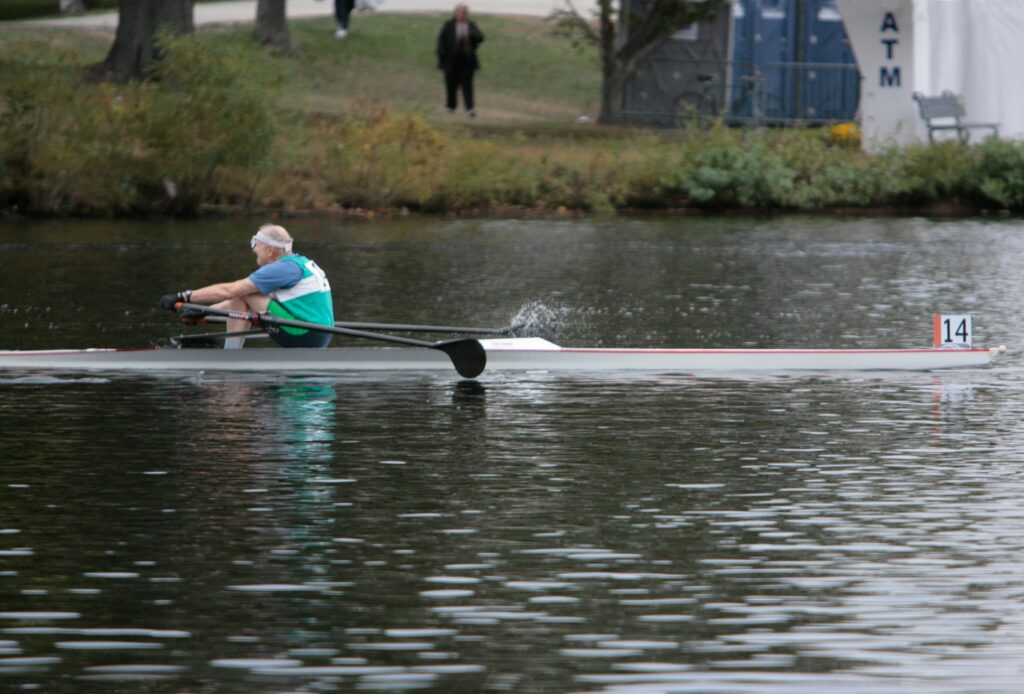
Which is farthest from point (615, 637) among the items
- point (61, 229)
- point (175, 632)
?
point (61, 229)

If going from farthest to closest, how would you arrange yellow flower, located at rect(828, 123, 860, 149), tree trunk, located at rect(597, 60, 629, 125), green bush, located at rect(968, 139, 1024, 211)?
tree trunk, located at rect(597, 60, 629, 125), yellow flower, located at rect(828, 123, 860, 149), green bush, located at rect(968, 139, 1024, 211)

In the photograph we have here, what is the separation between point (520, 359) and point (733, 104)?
2696cm

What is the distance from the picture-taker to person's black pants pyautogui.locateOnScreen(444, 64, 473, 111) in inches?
1603

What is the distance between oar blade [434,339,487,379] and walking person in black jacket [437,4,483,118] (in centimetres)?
2448

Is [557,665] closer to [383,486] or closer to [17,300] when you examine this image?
[383,486]

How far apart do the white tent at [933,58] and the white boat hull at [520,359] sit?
69.3 ft

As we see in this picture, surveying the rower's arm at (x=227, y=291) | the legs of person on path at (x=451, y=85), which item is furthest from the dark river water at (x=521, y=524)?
the legs of person on path at (x=451, y=85)

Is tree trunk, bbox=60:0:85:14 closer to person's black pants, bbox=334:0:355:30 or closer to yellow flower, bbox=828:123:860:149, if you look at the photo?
person's black pants, bbox=334:0:355:30

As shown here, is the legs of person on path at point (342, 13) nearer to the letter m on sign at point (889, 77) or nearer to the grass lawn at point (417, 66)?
the grass lawn at point (417, 66)

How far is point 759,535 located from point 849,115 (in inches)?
1356

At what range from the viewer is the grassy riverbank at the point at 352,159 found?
109ft

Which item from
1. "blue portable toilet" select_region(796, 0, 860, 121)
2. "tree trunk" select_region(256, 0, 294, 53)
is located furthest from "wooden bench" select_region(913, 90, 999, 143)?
"tree trunk" select_region(256, 0, 294, 53)

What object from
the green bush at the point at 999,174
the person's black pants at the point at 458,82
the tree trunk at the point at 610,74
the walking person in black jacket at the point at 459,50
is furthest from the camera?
the tree trunk at the point at 610,74

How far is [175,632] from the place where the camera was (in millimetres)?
8422
